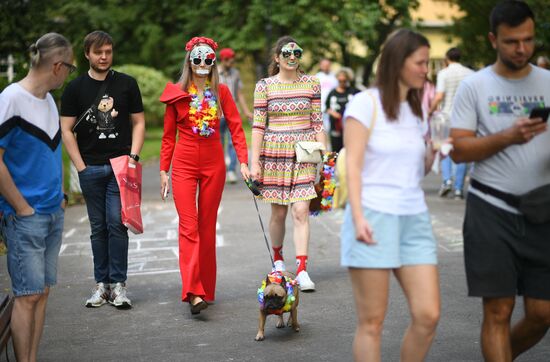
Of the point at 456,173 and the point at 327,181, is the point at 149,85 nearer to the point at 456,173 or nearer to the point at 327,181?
the point at 456,173

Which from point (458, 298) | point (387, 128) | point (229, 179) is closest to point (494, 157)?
point (387, 128)

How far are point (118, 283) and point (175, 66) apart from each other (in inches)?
1452

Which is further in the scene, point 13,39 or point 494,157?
point 13,39

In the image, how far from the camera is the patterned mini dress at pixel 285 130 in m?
8.28

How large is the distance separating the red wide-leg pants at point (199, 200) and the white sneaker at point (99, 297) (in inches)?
33.4

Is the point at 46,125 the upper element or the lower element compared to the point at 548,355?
upper

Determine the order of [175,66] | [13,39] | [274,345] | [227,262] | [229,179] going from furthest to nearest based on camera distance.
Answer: [175,66] → [13,39] → [229,179] → [227,262] → [274,345]

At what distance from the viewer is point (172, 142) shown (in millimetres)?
7875

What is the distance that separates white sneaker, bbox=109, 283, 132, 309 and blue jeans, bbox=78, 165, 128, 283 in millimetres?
61

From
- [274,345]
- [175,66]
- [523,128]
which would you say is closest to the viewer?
[523,128]

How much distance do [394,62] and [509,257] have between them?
123cm

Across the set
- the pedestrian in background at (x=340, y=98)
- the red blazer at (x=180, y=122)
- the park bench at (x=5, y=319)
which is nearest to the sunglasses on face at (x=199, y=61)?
the red blazer at (x=180, y=122)

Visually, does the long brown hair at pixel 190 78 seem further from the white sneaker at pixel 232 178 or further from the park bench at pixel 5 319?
the white sneaker at pixel 232 178

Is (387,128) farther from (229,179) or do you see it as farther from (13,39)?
(13,39)
